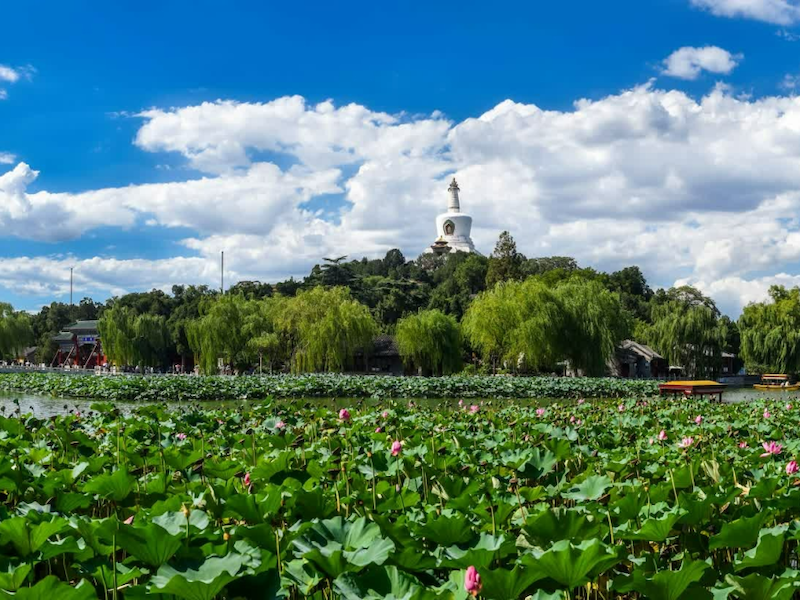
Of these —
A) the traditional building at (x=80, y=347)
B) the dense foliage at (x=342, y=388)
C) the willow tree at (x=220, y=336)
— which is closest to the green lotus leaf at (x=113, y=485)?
the dense foliage at (x=342, y=388)

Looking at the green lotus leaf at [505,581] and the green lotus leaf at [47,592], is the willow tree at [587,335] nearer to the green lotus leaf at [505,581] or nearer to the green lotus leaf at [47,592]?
the green lotus leaf at [505,581]

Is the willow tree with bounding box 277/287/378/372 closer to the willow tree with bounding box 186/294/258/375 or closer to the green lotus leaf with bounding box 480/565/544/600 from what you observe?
the willow tree with bounding box 186/294/258/375

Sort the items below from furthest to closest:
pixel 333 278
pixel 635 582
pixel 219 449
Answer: pixel 333 278 < pixel 219 449 < pixel 635 582

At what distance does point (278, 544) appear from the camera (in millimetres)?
2125

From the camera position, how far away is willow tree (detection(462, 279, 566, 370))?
81.4ft

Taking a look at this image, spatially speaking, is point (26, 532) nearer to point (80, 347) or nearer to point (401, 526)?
point (401, 526)

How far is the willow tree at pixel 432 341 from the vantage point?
27.9 meters

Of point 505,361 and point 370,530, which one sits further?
point 505,361

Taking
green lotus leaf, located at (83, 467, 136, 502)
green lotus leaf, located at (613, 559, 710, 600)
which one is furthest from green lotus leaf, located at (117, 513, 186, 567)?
green lotus leaf, located at (613, 559, 710, 600)

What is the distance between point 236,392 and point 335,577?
678 inches

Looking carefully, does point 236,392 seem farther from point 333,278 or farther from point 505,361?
point 333,278

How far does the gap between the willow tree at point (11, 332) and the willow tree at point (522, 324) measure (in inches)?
949

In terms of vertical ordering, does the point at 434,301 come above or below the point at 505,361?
above

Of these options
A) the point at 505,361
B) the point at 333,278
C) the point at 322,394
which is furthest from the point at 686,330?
the point at 333,278
